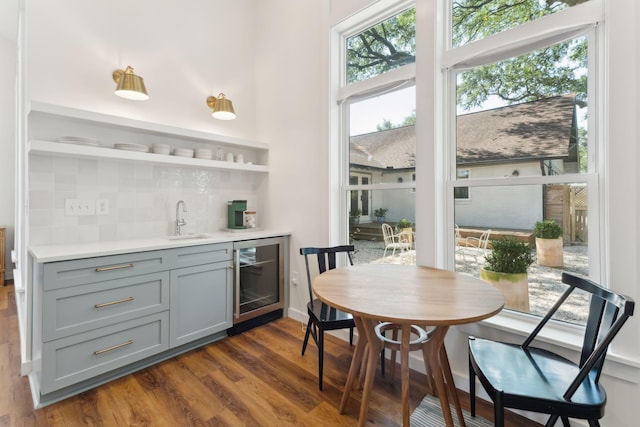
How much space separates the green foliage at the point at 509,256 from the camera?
5.94 feet

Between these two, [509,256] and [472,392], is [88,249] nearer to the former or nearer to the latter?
[472,392]

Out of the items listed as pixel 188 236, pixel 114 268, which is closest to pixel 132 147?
pixel 188 236

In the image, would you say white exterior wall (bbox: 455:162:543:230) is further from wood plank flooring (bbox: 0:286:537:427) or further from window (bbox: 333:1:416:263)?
wood plank flooring (bbox: 0:286:537:427)

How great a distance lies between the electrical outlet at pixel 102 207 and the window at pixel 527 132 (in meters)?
2.79

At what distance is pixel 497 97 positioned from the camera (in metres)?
1.89

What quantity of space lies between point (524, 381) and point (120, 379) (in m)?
2.43

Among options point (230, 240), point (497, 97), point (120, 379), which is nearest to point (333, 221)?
point (230, 240)

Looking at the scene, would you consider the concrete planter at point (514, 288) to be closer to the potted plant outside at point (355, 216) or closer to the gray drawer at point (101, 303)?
the potted plant outside at point (355, 216)

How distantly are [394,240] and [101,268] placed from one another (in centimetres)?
216

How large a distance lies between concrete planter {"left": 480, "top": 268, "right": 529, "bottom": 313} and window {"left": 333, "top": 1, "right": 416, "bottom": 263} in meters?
0.63

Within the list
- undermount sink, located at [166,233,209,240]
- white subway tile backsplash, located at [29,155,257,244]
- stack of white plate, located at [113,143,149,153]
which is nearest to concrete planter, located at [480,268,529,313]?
undermount sink, located at [166,233,209,240]

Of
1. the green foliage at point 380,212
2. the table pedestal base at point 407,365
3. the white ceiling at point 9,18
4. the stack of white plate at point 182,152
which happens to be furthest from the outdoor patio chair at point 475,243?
the white ceiling at point 9,18

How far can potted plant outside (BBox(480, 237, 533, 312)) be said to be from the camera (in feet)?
5.94

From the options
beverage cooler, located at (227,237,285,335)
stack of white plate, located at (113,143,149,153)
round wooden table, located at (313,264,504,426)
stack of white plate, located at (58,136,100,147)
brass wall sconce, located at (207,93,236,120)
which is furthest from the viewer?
brass wall sconce, located at (207,93,236,120)
